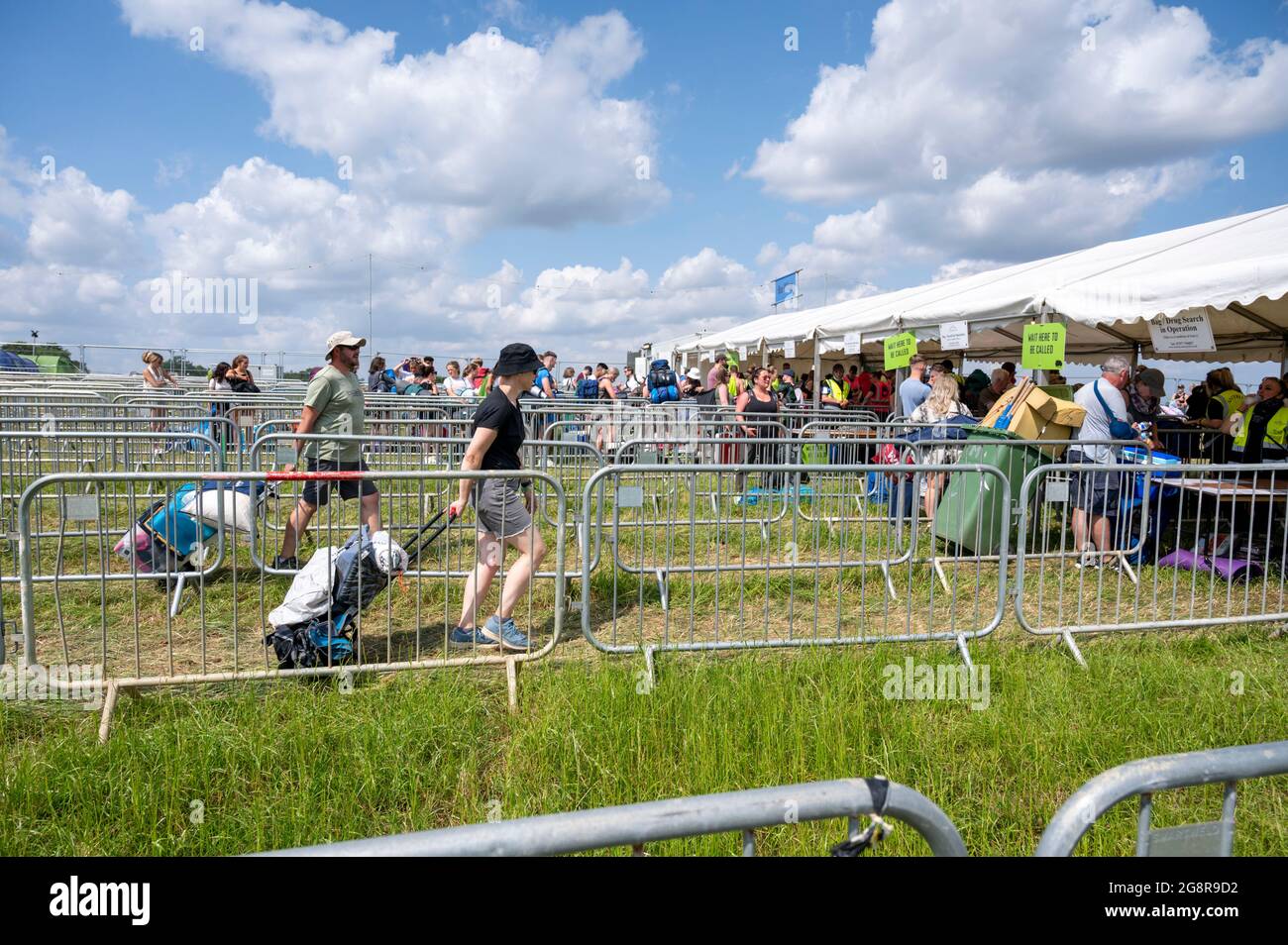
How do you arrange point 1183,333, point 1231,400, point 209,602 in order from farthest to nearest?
point 1231,400 → point 1183,333 → point 209,602

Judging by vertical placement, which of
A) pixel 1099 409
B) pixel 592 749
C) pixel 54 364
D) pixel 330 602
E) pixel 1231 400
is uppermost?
pixel 54 364

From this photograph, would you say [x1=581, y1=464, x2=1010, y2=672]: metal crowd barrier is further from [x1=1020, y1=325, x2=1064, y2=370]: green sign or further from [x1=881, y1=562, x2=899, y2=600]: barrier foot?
[x1=1020, y1=325, x2=1064, y2=370]: green sign

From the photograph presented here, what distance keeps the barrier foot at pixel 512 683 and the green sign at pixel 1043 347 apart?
616cm

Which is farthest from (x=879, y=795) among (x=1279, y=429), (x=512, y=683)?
(x=1279, y=429)

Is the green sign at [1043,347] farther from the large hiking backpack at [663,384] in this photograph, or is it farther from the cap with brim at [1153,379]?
the large hiking backpack at [663,384]

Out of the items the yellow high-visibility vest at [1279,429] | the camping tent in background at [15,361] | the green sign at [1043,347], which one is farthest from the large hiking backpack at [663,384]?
the camping tent in background at [15,361]

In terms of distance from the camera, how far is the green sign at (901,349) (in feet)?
33.8

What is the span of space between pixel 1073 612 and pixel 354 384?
18.8ft

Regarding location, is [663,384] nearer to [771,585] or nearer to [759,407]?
[759,407]

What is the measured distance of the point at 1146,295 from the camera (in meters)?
7.28

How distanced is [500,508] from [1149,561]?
595 cm

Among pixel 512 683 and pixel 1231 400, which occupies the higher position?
pixel 1231 400
